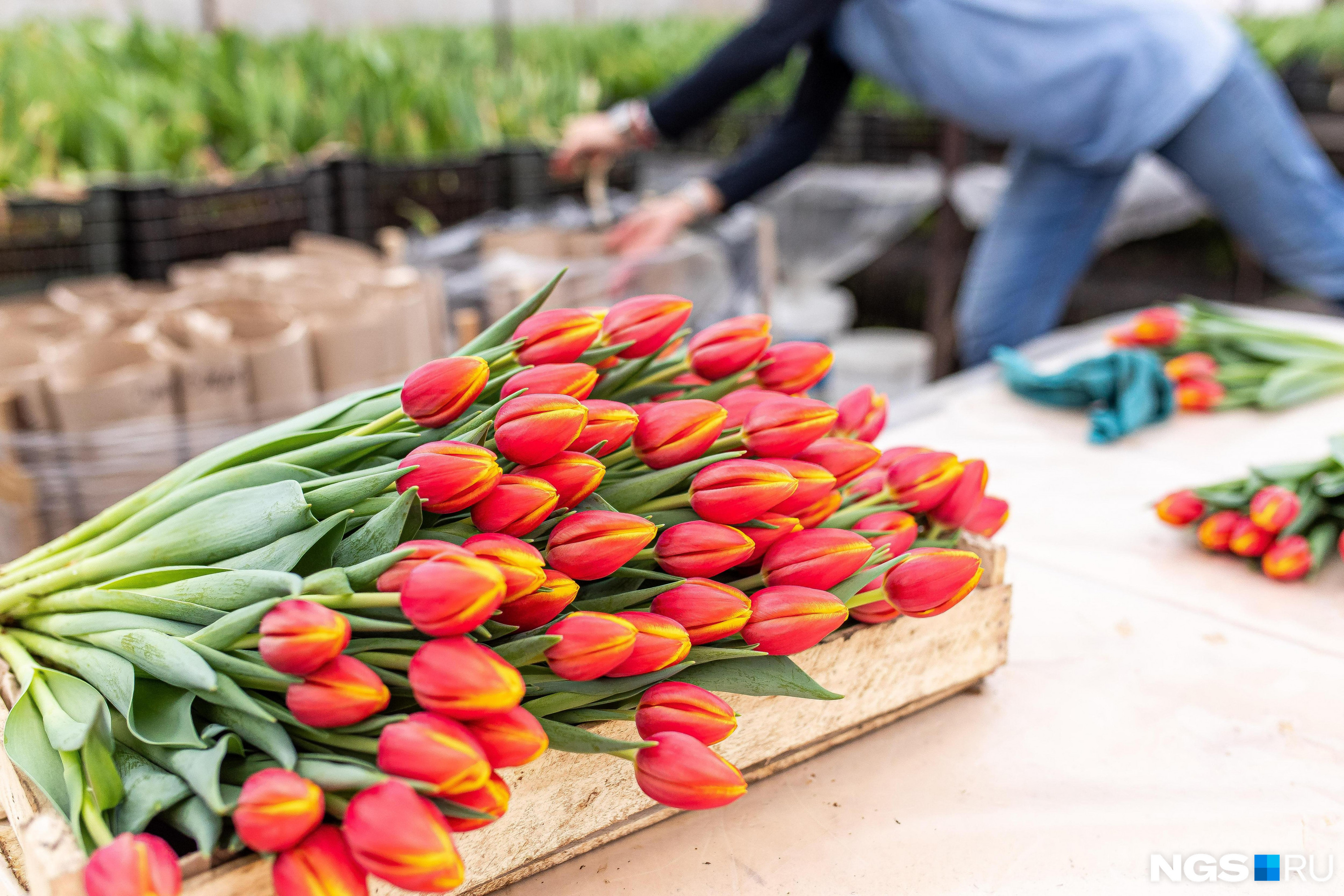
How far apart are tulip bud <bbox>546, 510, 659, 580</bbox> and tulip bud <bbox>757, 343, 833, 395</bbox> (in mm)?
195

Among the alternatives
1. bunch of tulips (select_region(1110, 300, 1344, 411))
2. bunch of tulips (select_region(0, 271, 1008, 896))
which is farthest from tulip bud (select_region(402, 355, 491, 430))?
bunch of tulips (select_region(1110, 300, 1344, 411))

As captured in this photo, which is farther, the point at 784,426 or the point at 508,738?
the point at 784,426

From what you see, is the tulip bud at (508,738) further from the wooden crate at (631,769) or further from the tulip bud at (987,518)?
the tulip bud at (987,518)

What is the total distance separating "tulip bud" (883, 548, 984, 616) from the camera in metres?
0.54

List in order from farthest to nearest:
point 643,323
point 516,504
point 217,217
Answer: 1. point 217,217
2. point 643,323
3. point 516,504

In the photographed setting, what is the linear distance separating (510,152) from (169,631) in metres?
1.85

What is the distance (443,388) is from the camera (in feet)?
1.74

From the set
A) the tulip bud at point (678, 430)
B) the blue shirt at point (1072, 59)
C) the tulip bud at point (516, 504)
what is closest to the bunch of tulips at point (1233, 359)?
the blue shirt at point (1072, 59)

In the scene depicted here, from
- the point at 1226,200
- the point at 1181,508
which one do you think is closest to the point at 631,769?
the point at 1181,508

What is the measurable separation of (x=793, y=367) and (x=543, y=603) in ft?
0.84

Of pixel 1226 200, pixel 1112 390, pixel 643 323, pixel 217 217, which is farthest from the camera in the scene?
pixel 1226 200

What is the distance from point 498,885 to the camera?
555 millimetres

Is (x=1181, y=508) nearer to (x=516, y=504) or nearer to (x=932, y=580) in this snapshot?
(x=932, y=580)

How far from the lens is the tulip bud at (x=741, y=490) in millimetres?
524
